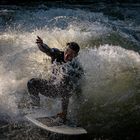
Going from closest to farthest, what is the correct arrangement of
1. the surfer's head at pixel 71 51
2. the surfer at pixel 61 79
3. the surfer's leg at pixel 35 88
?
the surfer's head at pixel 71 51 → the surfer at pixel 61 79 → the surfer's leg at pixel 35 88

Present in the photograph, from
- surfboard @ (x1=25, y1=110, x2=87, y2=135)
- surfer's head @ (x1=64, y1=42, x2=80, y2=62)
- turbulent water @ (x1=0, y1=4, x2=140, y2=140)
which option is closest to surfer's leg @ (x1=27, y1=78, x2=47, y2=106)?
turbulent water @ (x1=0, y1=4, x2=140, y2=140)

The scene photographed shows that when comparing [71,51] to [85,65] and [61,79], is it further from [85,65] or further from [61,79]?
[85,65]

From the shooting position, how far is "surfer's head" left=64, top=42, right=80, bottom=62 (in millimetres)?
7133

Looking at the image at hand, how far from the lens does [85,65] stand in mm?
10453

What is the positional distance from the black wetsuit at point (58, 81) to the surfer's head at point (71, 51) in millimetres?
108

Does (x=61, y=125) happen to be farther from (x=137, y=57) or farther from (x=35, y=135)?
(x=137, y=57)

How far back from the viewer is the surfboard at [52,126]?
23.5 feet

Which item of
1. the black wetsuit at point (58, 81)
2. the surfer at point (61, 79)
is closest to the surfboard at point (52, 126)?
the surfer at point (61, 79)

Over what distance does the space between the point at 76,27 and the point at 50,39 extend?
1934mm

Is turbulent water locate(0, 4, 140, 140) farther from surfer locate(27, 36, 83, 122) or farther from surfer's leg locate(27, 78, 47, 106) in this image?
surfer locate(27, 36, 83, 122)

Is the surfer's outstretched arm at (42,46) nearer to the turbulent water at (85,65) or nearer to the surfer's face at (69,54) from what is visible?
the surfer's face at (69,54)

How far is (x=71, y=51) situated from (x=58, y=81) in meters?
0.76

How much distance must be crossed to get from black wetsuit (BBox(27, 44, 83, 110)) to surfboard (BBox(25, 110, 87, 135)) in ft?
1.21

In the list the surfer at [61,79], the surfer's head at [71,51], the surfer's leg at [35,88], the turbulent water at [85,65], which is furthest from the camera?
the turbulent water at [85,65]
